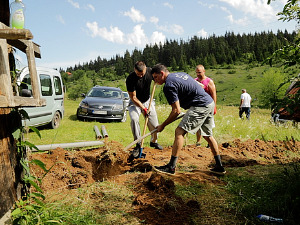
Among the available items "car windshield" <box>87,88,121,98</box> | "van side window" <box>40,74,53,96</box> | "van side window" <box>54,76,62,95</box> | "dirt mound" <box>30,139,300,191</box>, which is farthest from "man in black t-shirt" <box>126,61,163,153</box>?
"car windshield" <box>87,88,121,98</box>

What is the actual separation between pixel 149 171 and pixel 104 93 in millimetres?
8383

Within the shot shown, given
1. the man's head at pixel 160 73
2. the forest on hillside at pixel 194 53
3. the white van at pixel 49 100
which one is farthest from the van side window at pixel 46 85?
the forest on hillside at pixel 194 53

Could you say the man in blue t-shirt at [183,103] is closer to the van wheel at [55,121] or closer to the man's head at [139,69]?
the man's head at [139,69]

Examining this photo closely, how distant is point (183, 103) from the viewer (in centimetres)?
416

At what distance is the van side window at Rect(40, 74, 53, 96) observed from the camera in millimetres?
8166

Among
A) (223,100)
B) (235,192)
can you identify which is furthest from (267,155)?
(223,100)

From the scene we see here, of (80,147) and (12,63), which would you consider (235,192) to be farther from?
(80,147)

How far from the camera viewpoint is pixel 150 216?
2.71 metres

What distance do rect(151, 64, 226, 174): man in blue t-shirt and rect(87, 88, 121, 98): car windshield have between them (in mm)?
8238

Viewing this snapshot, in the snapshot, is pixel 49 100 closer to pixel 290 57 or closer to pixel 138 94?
pixel 138 94

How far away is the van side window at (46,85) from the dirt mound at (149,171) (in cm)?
412

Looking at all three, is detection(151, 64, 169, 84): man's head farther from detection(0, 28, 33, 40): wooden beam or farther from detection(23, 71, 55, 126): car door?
detection(23, 71, 55, 126): car door

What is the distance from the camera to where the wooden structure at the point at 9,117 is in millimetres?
2023

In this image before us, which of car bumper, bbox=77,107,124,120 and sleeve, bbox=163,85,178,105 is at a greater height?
sleeve, bbox=163,85,178,105
